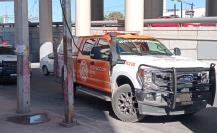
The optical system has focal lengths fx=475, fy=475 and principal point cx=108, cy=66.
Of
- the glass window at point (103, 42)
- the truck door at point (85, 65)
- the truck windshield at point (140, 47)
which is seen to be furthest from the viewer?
the truck door at point (85, 65)

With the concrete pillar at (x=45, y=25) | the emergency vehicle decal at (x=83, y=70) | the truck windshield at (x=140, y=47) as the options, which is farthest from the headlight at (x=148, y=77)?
the concrete pillar at (x=45, y=25)

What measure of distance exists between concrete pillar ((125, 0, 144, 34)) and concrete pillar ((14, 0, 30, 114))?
393 inches

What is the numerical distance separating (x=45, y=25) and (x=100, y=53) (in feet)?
58.8

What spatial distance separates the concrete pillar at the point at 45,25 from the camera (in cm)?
2920

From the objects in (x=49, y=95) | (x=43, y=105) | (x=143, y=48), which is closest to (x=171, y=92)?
(x=143, y=48)

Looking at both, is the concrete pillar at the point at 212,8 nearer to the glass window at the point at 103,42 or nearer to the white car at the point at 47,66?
the white car at the point at 47,66

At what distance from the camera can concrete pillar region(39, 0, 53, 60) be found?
2920 cm

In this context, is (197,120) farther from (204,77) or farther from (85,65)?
(85,65)

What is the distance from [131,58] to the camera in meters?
11.2

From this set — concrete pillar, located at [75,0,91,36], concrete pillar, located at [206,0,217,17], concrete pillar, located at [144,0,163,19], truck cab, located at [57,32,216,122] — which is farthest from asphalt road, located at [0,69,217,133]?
concrete pillar, located at [206,0,217,17]

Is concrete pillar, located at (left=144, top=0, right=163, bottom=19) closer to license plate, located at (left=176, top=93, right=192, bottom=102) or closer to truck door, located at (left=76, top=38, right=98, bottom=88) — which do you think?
truck door, located at (left=76, top=38, right=98, bottom=88)

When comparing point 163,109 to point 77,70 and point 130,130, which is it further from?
point 77,70

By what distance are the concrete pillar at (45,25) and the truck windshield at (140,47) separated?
56.6ft

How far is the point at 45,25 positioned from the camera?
97.0 ft
